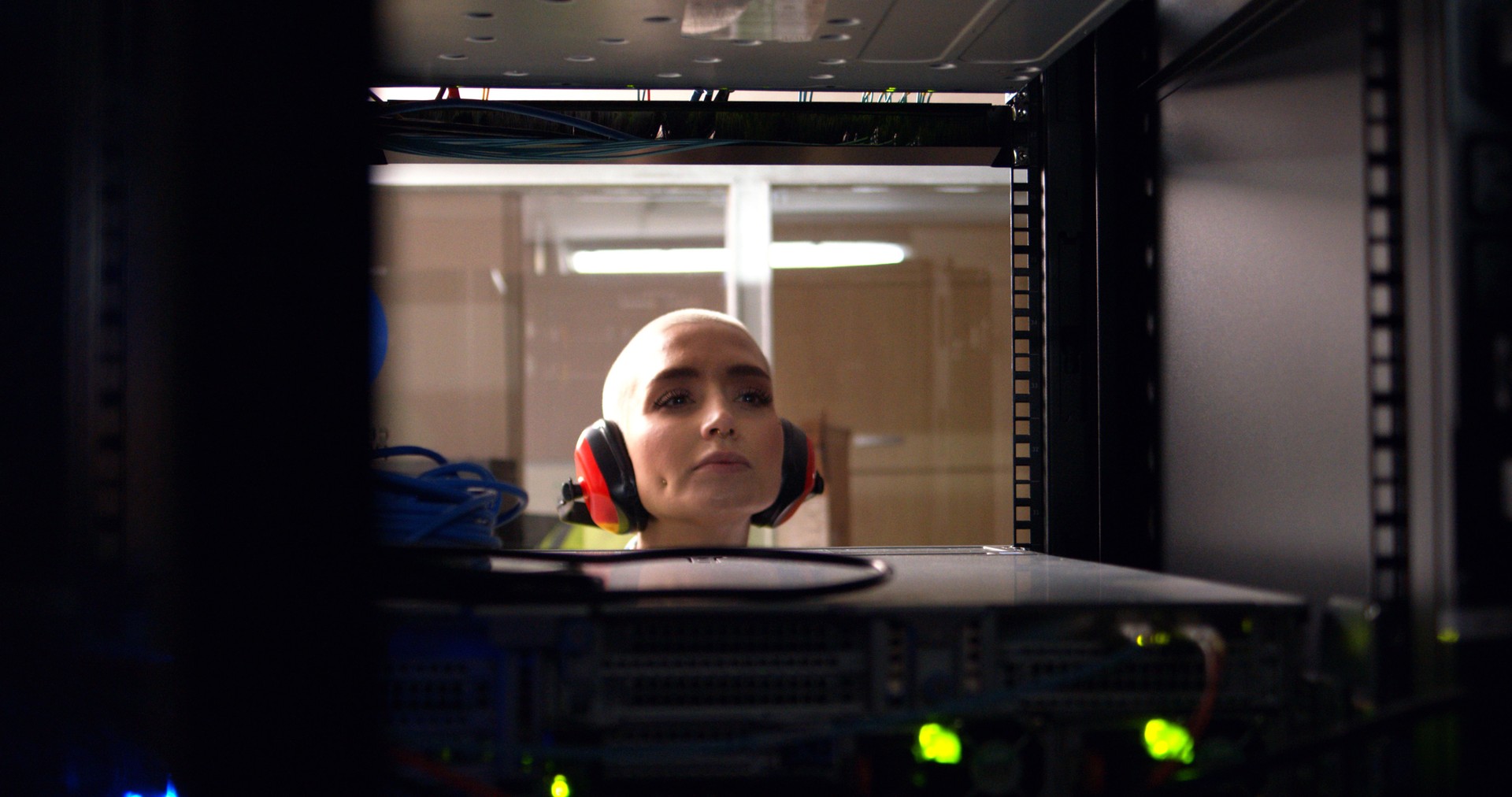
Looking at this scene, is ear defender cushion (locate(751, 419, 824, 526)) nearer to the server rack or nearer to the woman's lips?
the woman's lips

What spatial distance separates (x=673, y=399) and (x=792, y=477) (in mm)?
164

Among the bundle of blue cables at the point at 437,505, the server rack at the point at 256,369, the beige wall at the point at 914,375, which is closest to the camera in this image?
the server rack at the point at 256,369

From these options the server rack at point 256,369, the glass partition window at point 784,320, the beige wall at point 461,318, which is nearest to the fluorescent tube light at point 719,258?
the glass partition window at point 784,320

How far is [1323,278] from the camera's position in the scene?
0.52m

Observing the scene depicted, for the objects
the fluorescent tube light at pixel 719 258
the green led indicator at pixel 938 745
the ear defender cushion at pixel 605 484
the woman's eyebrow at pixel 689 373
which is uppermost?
the fluorescent tube light at pixel 719 258

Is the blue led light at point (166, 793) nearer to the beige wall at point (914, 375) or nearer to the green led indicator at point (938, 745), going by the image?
the green led indicator at point (938, 745)

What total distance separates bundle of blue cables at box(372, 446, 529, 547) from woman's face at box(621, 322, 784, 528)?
1.09ft

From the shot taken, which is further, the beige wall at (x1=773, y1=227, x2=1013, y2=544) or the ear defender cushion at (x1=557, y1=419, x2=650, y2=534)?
the beige wall at (x1=773, y1=227, x2=1013, y2=544)

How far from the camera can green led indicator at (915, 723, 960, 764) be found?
493 millimetres

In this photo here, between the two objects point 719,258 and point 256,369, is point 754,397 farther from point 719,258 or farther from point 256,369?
point 719,258

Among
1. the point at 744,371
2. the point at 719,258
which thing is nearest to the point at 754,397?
the point at 744,371

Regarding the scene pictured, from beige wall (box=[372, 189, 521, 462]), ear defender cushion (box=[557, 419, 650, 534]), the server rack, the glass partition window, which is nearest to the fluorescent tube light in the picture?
the glass partition window

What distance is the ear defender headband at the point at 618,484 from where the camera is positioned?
1.00 m

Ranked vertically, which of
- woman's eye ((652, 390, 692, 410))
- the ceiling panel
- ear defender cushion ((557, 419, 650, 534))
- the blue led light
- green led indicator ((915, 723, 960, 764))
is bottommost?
the blue led light
